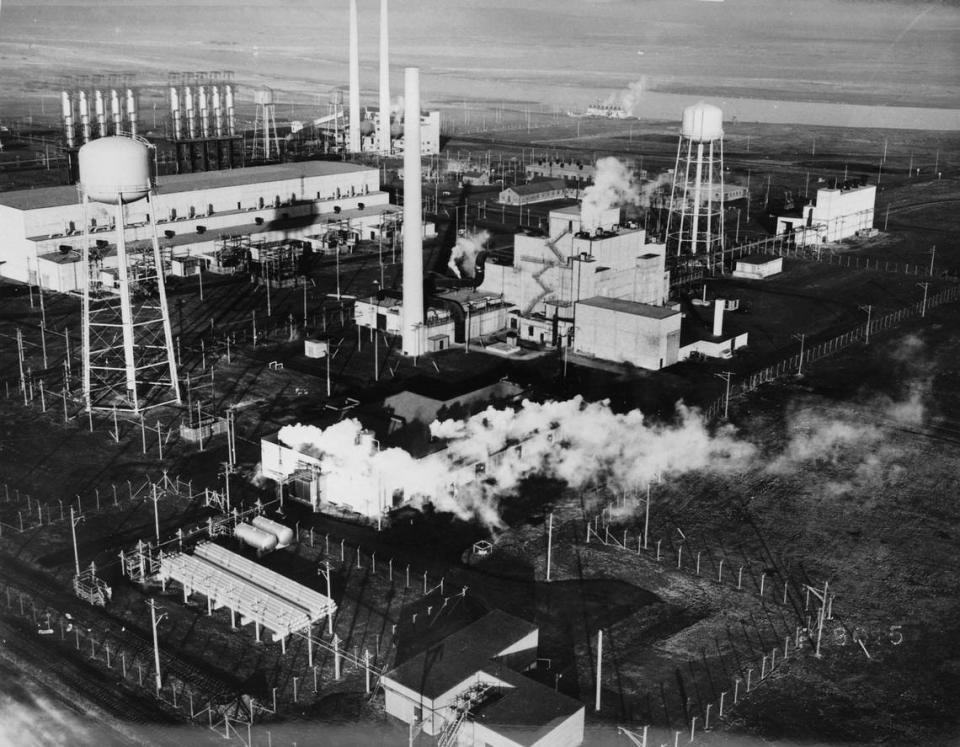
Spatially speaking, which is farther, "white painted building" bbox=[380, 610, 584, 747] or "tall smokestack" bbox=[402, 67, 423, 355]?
"tall smokestack" bbox=[402, 67, 423, 355]

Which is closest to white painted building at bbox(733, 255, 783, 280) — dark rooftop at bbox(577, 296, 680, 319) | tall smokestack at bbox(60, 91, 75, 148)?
dark rooftop at bbox(577, 296, 680, 319)

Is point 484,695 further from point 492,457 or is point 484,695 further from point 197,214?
point 197,214

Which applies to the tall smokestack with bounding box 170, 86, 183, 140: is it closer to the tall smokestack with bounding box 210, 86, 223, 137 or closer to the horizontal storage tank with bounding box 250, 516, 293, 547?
the tall smokestack with bounding box 210, 86, 223, 137

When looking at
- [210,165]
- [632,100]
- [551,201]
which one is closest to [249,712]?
[551,201]

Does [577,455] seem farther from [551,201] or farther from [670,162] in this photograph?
[670,162]

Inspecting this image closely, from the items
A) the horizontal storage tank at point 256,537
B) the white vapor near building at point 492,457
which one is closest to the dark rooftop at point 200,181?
the white vapor near building at point 492,457

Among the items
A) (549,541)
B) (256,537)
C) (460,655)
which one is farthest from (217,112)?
(460,655)

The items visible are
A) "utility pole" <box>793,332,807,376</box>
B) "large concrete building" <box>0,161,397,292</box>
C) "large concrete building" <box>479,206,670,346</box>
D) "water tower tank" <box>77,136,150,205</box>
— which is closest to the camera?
"water tower tank" <box>77,136,150,205</box>
